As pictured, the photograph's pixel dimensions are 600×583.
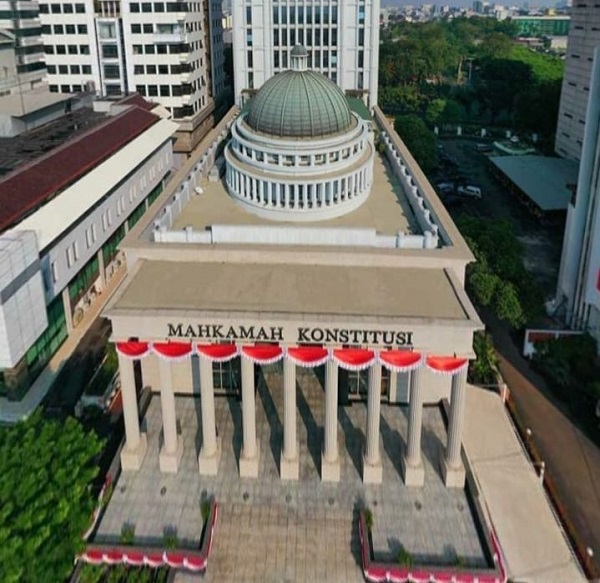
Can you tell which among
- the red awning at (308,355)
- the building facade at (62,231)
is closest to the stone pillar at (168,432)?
the red awning at (308,355)

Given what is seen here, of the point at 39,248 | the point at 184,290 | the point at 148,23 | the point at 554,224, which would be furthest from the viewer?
the point at 148,23

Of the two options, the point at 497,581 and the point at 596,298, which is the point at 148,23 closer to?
the point at 596,298

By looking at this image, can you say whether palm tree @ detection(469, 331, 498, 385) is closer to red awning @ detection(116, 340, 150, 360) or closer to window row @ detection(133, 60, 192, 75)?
red awning @ detection(116, 340, 150, 360)

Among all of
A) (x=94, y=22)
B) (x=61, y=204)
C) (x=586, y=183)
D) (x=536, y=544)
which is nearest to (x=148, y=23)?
(x=94, y=22)

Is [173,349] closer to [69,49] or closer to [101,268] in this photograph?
[101,268]

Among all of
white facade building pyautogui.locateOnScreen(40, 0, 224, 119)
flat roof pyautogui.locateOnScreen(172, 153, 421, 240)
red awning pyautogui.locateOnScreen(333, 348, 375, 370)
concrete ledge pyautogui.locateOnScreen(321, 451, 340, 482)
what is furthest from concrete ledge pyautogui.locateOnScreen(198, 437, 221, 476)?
white facade building pyautogui.locateOnScreen(40, 0, 224, 119)

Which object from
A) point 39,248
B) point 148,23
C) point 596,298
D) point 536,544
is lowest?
point 536,544
